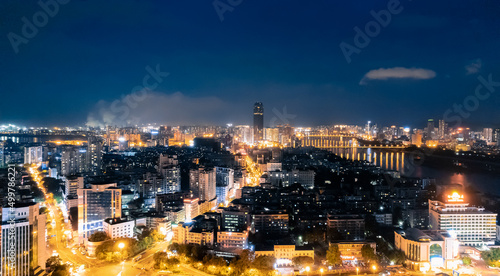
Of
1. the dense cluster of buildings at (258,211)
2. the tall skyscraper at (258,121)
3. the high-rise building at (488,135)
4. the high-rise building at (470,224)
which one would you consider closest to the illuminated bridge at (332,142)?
the tall skyscraper at (258,121)

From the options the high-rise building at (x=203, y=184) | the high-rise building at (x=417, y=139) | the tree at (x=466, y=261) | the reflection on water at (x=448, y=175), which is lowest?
the tree at (x=466, y=261)

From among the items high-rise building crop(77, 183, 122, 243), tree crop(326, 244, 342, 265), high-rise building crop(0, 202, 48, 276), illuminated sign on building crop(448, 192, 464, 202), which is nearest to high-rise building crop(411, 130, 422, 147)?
illuminated sign on building crop(448, 192, 464, 202)

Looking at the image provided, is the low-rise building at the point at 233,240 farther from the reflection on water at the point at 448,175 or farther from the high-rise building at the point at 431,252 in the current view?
the reflection on water at the point at 448,175

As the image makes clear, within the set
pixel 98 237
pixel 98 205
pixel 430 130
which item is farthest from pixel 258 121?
pixel 98 237

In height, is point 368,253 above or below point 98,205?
below

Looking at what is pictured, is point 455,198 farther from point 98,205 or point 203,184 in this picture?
point 98,205

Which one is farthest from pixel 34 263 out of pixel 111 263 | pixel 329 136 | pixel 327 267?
pixel 329 136
